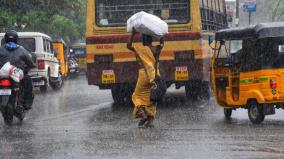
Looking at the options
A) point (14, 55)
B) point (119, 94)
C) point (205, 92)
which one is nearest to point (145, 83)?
point (14, 55)

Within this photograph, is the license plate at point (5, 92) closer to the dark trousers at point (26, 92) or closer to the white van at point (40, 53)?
the dark trousers at point (26, 92)

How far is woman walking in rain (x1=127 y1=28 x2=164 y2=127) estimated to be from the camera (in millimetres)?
12484

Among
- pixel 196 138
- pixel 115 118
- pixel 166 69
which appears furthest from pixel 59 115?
pixel 196 138

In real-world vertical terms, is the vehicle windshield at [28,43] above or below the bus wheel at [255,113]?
above

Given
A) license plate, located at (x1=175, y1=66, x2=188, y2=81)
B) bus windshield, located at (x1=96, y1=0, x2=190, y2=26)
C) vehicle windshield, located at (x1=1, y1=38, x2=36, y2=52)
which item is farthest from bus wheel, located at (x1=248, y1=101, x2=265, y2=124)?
vehicle windshield, located at (x1=1, y1=38, x2=36, y2=52)

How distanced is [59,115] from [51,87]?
15.1 meters

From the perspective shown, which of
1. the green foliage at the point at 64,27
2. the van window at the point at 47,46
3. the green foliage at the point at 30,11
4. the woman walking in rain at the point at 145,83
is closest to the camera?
the woman walking in rain at the point at 145,83

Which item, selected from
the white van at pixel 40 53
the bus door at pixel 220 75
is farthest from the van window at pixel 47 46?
the bus door at pixel 220 75

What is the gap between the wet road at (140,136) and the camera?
29.1ft

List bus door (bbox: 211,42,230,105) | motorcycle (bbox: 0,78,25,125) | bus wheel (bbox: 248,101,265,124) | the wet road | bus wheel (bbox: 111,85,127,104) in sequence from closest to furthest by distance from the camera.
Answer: the wet road
bus wheel (bbox: 248,101,265,124)
motorcycle (bbox: 0,78,25,125)
bus door (bbox: 211,42,230,105)
bus wheel (bbox: 111,85,127,104)

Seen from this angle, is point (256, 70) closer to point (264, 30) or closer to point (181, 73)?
point (264, 30)

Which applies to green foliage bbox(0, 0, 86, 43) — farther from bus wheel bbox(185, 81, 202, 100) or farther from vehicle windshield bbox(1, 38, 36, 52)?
bus wheel bbox(185, 81, 202, 100)

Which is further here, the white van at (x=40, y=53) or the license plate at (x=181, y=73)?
the white van at (x=40, y=53)

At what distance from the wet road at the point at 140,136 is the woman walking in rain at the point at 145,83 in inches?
10.4
